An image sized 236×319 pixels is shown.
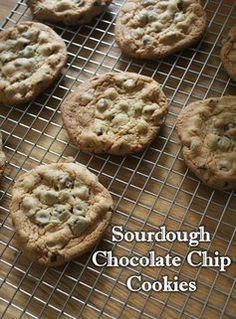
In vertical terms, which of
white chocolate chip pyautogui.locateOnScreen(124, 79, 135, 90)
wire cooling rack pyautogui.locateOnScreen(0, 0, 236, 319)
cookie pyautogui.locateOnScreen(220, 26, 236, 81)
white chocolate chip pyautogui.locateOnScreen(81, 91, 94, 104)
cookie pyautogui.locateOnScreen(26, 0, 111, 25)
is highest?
cookie pyautogui.locateOnScreen(26, 0, 111, 25)

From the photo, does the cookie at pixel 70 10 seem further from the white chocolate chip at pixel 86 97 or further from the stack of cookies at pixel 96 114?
the white chocolate chip at pixel 86 97

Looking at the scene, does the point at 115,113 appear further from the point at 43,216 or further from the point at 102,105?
the point at 43,216

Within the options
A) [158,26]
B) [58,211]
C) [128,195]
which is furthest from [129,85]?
[58,211]

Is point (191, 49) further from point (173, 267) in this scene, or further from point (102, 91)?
point (173, 267)

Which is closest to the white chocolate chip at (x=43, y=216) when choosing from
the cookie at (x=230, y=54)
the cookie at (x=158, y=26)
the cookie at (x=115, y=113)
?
the cookie at (x=115, y=113)

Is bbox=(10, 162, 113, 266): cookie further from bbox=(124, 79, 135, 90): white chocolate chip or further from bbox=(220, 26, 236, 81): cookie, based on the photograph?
bbox=(220, 26, 236, 81): cookie

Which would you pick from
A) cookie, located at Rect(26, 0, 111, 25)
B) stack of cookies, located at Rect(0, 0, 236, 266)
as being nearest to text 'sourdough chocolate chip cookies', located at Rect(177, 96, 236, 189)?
stack of cookies, located at Rect(0, 0, 236, 266)

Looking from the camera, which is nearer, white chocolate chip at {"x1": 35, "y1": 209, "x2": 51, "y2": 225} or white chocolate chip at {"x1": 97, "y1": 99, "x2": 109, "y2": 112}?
white chocolate chip at {"x1": 35, "y1": 209, "x2": 51, "y2": 225}
